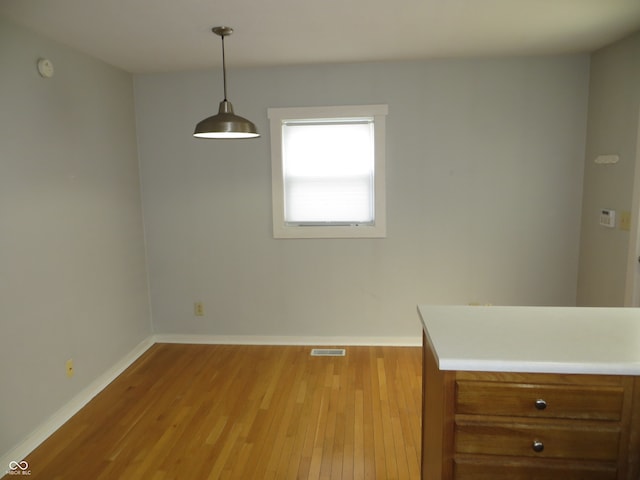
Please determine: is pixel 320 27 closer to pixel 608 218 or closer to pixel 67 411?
pixel 608 218

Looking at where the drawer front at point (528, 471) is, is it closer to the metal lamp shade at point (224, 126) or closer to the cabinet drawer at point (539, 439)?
the cabinet drawer at point (539, 439)

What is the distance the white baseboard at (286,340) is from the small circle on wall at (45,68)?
2459 millimetres

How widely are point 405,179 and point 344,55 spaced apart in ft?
3.76

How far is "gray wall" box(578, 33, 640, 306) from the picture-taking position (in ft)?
9.70

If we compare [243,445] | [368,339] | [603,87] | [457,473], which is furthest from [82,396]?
[603,87]

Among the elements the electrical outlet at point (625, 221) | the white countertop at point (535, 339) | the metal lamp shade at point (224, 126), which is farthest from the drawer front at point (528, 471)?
the electrical outlet at point (625, 221)

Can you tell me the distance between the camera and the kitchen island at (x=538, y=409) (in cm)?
140

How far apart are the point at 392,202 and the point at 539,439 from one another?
8.43ft

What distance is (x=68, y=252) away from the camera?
2963 mm

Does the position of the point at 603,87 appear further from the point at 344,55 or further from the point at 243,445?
the point at 243,445

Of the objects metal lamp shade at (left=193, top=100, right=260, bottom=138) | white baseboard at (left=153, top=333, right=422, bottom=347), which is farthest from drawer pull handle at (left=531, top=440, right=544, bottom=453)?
white baseboard at (left=153, top=333, right=422, bottom=347)

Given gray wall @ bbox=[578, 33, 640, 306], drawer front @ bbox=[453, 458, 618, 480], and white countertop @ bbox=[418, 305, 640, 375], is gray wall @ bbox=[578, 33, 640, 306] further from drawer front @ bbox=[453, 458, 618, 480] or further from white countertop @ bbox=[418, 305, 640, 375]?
drawer front @ bbox=[453, 458, 618, 480]

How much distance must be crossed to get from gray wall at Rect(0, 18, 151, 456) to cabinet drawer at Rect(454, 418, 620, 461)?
248 cm

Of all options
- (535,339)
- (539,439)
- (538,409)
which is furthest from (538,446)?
(535,339)
